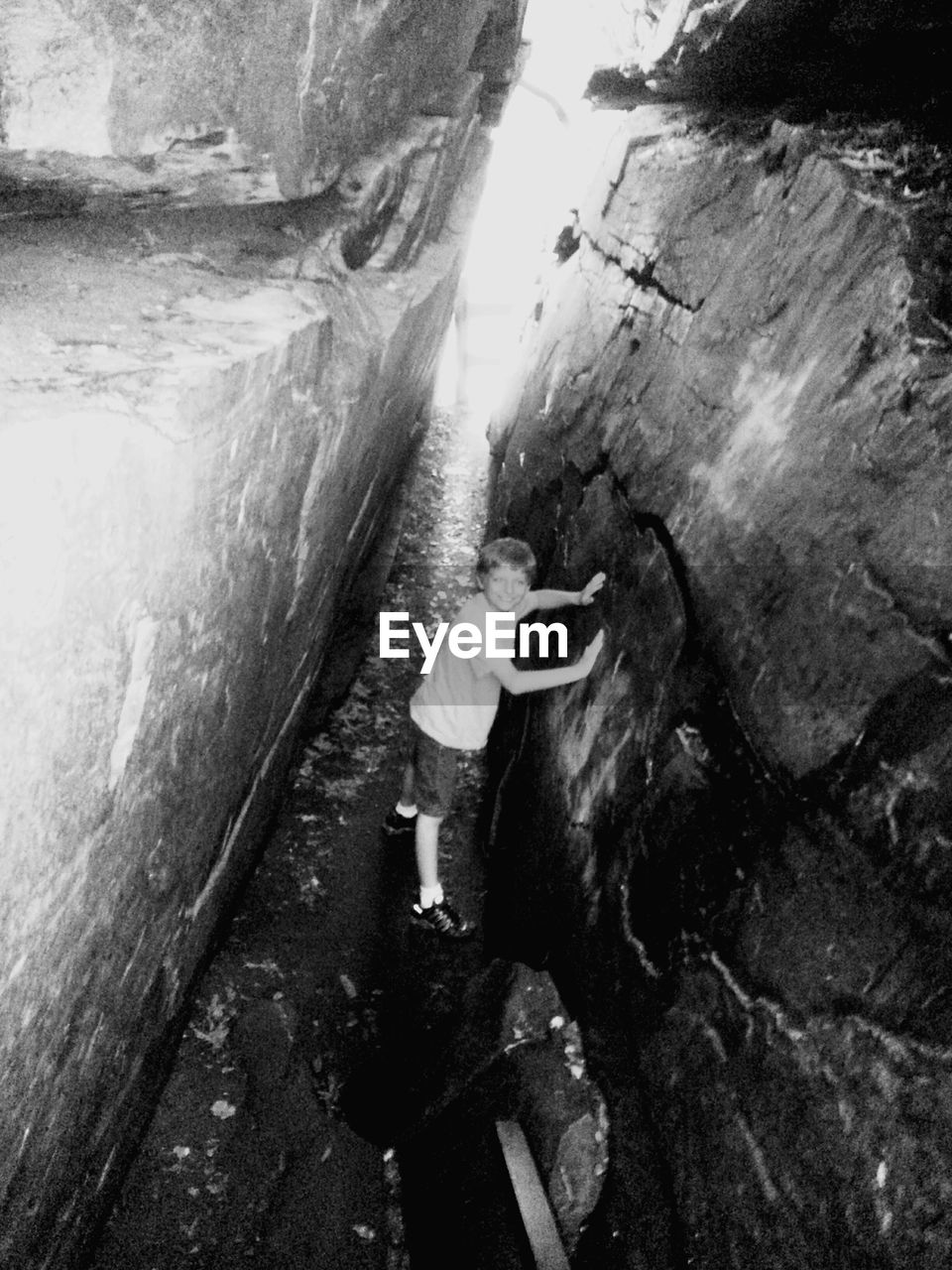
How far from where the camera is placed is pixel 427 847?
9.89 ft

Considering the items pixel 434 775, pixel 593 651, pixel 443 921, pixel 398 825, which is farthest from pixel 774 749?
pixel 398 825

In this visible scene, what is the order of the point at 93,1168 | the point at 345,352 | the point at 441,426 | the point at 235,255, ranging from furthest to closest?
the point at 441,426, the point at 345,352, the point at 235,255, the point at 93,1168

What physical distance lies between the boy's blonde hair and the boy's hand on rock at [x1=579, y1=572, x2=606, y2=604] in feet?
0.84

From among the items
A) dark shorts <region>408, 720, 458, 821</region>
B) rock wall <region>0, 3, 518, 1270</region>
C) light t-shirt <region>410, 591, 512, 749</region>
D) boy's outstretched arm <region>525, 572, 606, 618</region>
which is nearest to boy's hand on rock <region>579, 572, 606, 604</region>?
boy's outstretched arm <region>525, 572, 606, 618</region>

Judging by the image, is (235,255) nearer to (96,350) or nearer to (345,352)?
(345,352)

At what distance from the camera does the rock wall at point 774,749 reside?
1.32 meters

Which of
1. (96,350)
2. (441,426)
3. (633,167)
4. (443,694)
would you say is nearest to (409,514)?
(441,426)

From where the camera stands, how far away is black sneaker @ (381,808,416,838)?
3.41 metres

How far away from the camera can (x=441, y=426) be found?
26.2 ft

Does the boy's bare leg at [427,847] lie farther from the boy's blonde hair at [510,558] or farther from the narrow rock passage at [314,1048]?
the boy's blonde hair at [510,558]

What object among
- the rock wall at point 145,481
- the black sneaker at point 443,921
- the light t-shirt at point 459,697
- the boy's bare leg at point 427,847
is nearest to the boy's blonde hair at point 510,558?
the light t-shirt at point 459,697

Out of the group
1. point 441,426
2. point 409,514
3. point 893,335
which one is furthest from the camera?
point 441,426

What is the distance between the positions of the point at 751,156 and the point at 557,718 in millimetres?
2163

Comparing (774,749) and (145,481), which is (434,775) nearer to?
(774,749)
